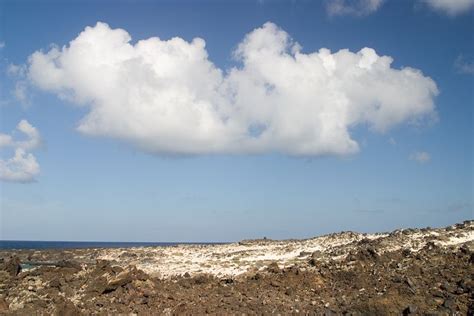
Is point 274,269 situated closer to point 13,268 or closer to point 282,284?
point 282,284

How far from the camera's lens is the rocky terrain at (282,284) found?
2275 cm

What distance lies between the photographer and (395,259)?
2791 centimetres

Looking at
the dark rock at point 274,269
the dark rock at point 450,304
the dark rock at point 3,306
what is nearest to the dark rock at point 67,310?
the dark rock at point 3,306

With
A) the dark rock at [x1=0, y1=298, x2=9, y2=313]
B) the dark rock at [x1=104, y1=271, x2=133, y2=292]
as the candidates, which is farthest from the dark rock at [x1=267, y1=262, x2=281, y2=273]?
the dark rock at [x1=0, y1=298, x2=9, y2=313]

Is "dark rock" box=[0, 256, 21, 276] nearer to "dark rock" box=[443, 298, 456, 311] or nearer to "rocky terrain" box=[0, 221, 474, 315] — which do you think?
"rocky terrain" box=[0, 221, 474, 315]

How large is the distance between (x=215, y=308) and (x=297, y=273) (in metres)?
5.84

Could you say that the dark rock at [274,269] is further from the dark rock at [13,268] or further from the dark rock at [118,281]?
the dark rock at [13,268]

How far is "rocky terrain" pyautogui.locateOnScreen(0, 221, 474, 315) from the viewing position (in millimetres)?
22750

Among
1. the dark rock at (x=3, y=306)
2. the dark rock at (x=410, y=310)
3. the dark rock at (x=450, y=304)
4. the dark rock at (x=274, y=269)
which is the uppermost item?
the dark rock at (x=274, y=269)

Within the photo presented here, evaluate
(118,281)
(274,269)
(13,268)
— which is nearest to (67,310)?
(118,281)

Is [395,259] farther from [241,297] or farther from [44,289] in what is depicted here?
[44,289]

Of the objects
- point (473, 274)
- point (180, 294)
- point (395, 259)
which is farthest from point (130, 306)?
point (473, 274)

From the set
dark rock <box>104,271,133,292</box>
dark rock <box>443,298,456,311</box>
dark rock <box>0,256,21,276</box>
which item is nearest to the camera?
dark rock <box>443,298,456,311</box>

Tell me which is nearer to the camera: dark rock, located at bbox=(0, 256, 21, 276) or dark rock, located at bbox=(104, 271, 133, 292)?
dark rock, located at bbox=(104, 271, 133, 292)
